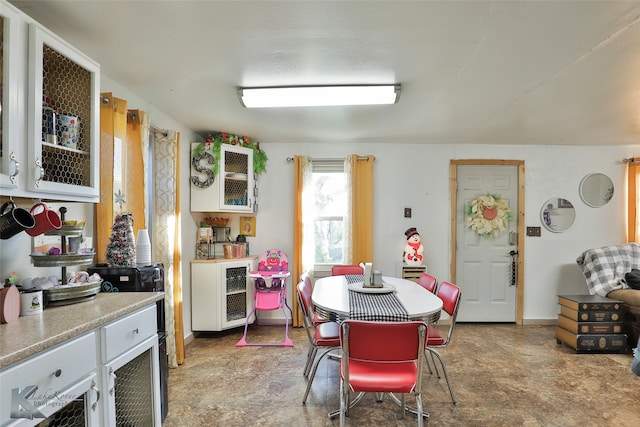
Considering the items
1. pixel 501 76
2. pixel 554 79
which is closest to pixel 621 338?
pixel 554 79

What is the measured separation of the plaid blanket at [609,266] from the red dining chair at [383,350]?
328 centimetres

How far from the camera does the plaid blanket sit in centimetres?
371

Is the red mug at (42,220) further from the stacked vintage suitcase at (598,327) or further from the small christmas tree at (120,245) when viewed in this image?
the stacked vintage suitcase at (598,327)

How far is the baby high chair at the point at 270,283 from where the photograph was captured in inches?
145

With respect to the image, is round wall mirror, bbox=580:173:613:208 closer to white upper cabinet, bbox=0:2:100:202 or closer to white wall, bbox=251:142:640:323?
white wall, bbox=251:142:640:323

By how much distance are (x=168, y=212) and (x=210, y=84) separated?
1.22m

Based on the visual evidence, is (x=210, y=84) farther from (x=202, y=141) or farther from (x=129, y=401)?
(x=129, y=401)

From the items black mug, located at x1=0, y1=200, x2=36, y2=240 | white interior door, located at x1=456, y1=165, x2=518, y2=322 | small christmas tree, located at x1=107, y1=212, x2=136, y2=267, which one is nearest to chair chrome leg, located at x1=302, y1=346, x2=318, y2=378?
small christmas tree, located at x1=107, y1=212, x2=136, y2=267

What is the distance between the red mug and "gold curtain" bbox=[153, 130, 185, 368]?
142 cm

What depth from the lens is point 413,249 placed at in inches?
161

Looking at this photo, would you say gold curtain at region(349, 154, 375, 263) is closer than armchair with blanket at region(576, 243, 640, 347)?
No

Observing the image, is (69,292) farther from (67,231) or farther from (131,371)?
(131,371)

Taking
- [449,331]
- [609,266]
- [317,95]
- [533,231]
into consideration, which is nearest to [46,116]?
[317,95]

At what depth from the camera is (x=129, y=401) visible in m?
1.69
